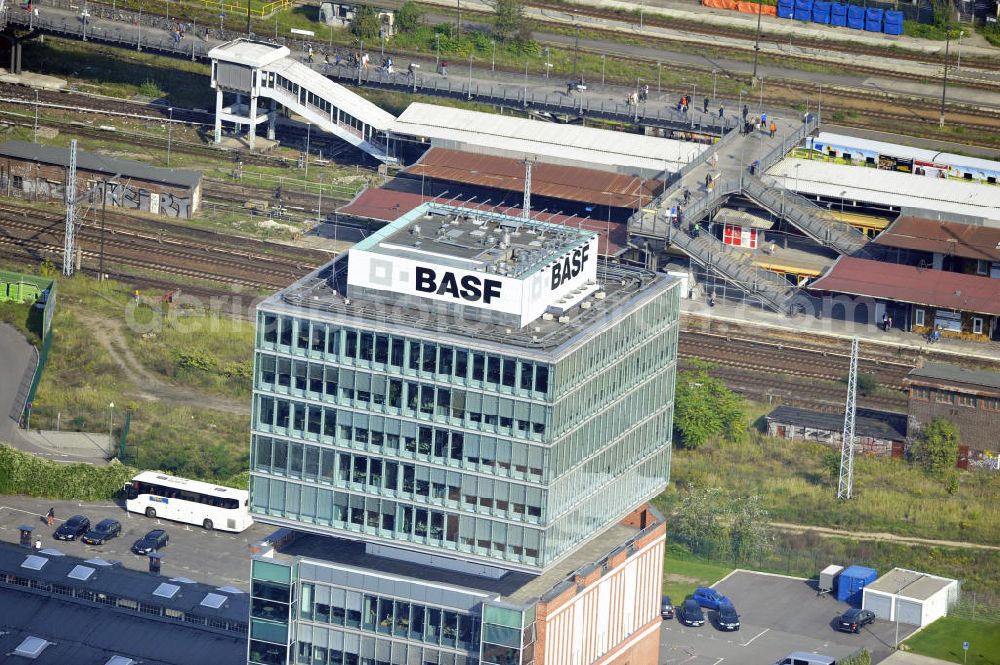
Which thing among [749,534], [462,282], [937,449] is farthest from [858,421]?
[462,282]

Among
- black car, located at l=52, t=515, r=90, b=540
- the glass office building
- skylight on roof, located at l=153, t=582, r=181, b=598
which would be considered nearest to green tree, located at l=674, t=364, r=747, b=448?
the glass office building

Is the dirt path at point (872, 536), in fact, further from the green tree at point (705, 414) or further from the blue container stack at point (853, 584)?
the green tree at point (705, 414)

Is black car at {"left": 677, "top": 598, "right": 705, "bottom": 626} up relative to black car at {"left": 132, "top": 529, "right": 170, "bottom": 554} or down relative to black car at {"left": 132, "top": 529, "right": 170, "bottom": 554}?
down

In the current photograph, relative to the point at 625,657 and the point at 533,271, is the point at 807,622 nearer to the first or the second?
the point at 625,657

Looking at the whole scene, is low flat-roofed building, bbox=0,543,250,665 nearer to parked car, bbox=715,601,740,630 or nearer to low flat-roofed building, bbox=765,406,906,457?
parked car, bbox=715,601,740,630

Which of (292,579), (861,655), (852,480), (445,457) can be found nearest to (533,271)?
(445,457)

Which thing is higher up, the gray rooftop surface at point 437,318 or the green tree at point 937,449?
the gray rooftop surface at point 437,318

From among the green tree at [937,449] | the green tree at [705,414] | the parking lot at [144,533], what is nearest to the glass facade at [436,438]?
the parking lot at [144,533]
